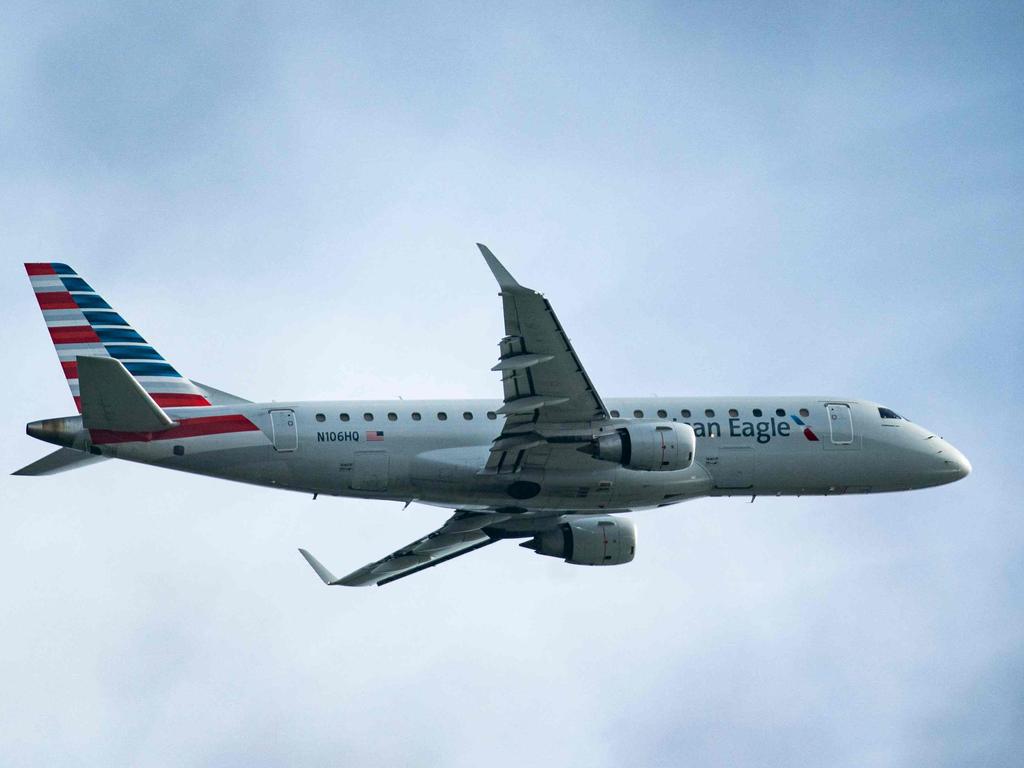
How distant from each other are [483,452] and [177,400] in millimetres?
10035

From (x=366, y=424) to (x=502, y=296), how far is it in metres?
8.66

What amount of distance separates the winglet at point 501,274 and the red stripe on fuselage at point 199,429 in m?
10.7

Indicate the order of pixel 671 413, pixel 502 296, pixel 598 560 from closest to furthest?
pixel 502 296 → pixel 671 413 → pixel 598 560

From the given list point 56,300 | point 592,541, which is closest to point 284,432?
point 56,300

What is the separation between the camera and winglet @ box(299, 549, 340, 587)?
5634cm

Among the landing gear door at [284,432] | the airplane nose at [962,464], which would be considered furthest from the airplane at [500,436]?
the airplane nose at [962,464]

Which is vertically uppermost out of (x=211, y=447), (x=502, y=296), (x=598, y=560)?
(x=502, y=296)

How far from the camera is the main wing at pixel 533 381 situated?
4269 centimetres

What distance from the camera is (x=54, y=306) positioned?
162 feet

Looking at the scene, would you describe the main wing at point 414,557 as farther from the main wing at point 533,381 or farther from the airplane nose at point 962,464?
the airplane nose at point 962,464

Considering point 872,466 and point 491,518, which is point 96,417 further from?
point 872,466

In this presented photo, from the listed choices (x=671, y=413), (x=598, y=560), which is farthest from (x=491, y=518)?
(x=671, y=413)

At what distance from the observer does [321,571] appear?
186 ft

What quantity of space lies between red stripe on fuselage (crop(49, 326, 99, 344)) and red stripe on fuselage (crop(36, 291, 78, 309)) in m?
0.72
